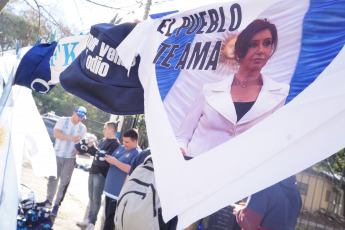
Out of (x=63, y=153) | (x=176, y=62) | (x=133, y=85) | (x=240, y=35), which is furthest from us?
(x=63, y=153)

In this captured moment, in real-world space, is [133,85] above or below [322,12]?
below

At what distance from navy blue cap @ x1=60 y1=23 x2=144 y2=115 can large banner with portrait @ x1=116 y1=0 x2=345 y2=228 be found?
1.48ft

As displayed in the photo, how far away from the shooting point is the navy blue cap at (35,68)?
11.8 feet

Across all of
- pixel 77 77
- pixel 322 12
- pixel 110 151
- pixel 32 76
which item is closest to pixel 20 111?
pixel 32 76

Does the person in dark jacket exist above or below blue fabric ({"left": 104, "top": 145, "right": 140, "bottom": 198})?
above

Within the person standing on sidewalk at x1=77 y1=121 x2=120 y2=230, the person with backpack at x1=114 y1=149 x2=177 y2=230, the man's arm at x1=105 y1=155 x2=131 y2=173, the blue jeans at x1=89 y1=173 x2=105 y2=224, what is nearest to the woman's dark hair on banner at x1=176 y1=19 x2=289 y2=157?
the person with backpack at x1=114 y1=149 x2=177 y2=230

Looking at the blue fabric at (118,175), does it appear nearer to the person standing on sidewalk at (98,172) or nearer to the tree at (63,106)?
the person standing on sidewalk at (98,172)

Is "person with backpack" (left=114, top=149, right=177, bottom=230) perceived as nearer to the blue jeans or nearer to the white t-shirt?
the blue jeans

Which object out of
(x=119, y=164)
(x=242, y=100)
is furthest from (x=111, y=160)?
(x=242, y=100)

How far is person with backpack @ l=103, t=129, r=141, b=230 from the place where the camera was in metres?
4.41

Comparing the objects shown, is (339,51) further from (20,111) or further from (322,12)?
(20,111)

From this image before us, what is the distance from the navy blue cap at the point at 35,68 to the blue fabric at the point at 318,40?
2.73 m

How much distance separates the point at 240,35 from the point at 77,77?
4.41 feet

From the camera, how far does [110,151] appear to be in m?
5.01
